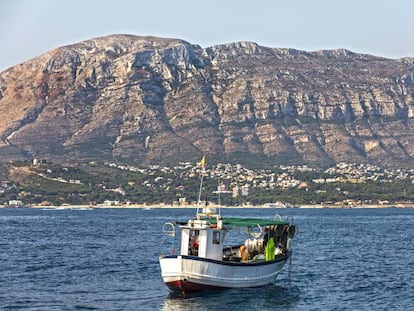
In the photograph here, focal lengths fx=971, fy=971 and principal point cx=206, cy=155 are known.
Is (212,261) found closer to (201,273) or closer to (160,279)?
(201,273)

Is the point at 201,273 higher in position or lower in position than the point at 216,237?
lower

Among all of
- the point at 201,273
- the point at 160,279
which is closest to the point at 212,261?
the point at 201,273

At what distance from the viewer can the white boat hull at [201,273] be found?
6875 centimetres

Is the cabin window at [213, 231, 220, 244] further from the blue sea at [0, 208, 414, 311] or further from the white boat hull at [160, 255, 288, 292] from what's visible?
the blue sea at [0, 208, 414, 311]

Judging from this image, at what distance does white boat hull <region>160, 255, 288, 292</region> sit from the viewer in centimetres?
6875

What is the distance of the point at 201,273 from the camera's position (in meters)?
69.3

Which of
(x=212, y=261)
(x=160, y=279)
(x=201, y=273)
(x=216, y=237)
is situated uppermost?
(x=216, y=237)

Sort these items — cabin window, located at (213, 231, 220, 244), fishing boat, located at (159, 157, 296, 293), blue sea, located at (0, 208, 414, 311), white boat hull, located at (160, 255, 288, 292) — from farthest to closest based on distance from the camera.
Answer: cabin window, located at (213, 231, 220, 244) → fishing boat, located at (159, 157, 296, 293) → white boat hull, located at (160, 255, 288, 292) → blue sea, located at (0, 208, 414, 311)

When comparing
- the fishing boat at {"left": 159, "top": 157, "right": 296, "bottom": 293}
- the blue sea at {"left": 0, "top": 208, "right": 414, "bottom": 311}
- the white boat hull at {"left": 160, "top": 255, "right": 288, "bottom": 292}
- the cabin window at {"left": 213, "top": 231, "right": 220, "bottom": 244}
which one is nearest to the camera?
the blue sea at {"left": 0, "top": 208, "right": 414, "bottom": 311}

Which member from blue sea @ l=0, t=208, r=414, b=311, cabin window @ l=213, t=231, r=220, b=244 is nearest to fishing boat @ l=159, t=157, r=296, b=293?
cabin window @ l=213, t=231, r=220, b=244

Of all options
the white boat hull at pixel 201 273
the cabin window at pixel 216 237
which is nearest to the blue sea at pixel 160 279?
the white boat hull at pixel 201 273

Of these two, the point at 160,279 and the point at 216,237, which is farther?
the point at 160,279

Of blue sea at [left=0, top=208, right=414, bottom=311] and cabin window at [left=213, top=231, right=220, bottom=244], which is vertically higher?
cabin window at [left=213, top=231, right=220, bottom=244]

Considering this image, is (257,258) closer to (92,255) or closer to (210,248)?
(210,248)
